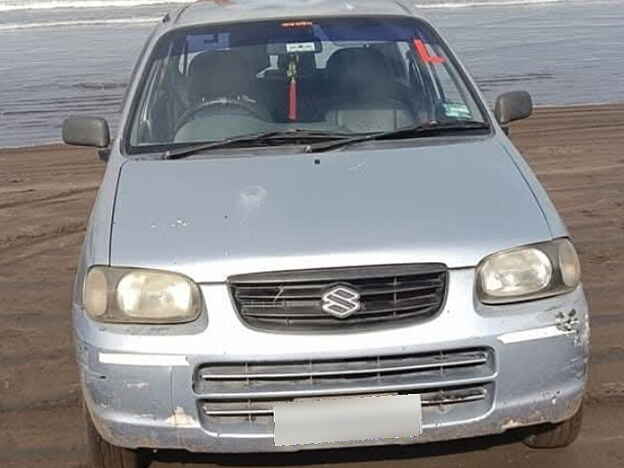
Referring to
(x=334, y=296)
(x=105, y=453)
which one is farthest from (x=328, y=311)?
(x=105, y=453)

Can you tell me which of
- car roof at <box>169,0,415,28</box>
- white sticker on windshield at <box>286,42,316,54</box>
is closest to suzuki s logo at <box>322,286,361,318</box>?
white sticker on windshield at <box>286,42,316,54</box>

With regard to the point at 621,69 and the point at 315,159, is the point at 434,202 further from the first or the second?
the point at 621,69

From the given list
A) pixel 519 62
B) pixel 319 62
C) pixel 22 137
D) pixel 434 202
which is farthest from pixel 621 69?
pixel 434 202

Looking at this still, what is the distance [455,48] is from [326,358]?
15437mm

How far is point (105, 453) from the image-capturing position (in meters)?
3.63

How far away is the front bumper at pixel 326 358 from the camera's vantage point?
10.5 feet

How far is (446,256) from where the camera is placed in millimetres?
3279

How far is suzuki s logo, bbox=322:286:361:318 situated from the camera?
3.23 meters

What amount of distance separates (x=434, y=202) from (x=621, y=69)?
12738 millimetres

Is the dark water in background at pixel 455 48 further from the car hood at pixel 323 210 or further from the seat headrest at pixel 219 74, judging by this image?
the car hood at pixel 323 210

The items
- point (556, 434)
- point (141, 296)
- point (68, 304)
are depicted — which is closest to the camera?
point (141, 296)

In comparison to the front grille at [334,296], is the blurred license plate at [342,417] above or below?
below

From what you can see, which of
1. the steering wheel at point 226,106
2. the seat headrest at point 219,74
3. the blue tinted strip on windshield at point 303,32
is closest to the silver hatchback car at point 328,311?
the steering wheel at point 226,106

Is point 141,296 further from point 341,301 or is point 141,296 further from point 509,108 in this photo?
point 509,108
